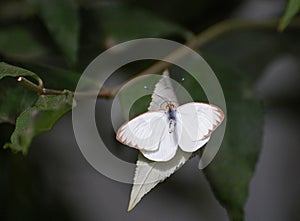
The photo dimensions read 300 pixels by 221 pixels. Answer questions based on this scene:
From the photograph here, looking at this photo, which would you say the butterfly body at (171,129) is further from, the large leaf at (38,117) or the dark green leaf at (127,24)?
the dark green leaf at (127,24)

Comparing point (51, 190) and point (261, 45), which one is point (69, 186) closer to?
point (51, 190)

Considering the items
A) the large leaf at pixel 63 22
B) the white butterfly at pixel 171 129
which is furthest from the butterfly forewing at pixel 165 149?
the large leaf at pixel 63 22

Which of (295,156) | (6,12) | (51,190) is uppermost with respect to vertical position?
(6,12)

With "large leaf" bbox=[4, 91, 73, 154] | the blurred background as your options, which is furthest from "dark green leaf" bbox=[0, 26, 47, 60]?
"large leaf" bbox=[4, 91, 73, 154]

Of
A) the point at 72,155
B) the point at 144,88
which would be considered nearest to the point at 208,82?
the point at 144,88

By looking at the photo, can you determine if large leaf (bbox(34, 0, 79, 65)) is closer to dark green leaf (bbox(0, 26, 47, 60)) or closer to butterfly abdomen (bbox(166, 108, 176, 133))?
dark green leaf (bbox(0, 26, 47, 60))

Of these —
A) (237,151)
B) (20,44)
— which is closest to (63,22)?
(20,44)
